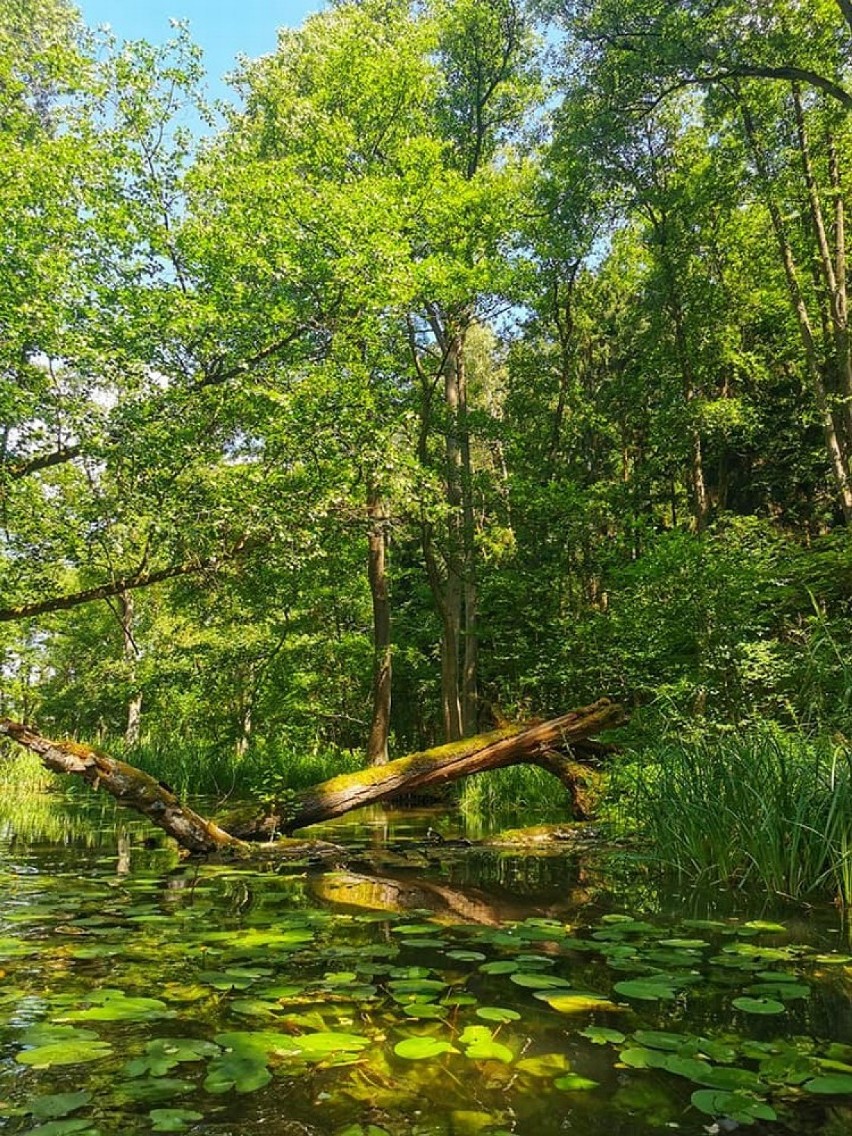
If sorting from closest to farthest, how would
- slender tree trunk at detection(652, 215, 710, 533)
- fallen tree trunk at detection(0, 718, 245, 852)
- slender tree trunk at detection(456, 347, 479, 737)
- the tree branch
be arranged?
fallen tree trunk at detection(0, 718, 245, 852), the tree branch, slender tree trunk at detection(456, 347, 479, 737), slender tree trunk at detection(652, 215, 710, 533)

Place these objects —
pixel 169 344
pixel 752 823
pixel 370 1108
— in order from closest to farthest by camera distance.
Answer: pixel 370 1108 < pixel 752 823 < pixel 169 344

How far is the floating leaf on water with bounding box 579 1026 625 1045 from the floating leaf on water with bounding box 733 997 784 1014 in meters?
0.41

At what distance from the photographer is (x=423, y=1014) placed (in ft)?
6.84

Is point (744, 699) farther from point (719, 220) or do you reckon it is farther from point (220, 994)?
point (719, 220)

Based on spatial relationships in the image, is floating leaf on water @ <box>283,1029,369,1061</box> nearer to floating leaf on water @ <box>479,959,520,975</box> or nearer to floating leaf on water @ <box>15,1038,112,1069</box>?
floating leaf on water @ <box>15,1038,112,1069</box>

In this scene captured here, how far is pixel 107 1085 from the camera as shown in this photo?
5.49 ft

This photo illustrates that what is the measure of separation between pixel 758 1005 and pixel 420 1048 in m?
1.04

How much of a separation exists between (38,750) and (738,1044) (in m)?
4.31

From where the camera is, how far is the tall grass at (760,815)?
11.5 feet

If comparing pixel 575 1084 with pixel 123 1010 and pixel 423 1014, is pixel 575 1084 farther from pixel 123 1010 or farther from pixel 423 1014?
pixel 123 1010

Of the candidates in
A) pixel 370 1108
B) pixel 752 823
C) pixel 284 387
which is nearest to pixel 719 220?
pixel 284 387

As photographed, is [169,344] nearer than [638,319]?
Yes

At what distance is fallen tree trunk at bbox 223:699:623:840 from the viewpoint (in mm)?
6547

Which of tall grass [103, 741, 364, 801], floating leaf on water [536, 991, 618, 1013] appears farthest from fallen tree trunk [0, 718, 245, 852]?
tall grass [103, 741, 364, 801]
